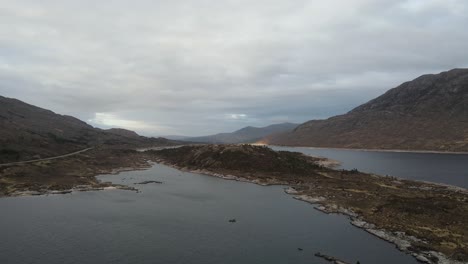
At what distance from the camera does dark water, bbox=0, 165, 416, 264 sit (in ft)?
185

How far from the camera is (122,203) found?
9188 cm

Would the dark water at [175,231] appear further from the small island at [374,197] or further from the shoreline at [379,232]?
the small island at [374,197]

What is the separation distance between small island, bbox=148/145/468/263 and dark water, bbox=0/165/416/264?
4.49 m

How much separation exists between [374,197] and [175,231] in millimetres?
54612

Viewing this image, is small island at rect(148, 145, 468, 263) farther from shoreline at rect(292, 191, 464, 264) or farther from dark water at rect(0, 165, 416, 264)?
dark water at rect(0, 165, 416, 264)

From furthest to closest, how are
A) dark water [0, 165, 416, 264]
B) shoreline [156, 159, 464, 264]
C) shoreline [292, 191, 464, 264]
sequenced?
dark water [0, 165, 416, 264] < shoreline [156, 159, 464, 264] < shoreline [292, 191, 464, 264]

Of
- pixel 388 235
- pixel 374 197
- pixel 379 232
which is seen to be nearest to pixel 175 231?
pixel 379 232

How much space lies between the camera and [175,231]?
227ft

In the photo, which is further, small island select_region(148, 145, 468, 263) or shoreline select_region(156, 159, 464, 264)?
small island select_region(148, 145, 468, 263)

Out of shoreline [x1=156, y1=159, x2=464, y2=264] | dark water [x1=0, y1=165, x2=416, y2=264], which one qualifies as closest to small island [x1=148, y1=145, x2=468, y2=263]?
shoreline [x1=156, y1=159, x2=464, y2=264]

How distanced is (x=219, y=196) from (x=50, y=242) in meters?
50.8

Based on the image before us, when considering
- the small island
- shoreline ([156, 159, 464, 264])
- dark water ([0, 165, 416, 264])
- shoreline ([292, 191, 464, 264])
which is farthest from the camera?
the small island

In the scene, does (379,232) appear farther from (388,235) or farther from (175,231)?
(175,231)

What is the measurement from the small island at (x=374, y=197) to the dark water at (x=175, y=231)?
4.49m
